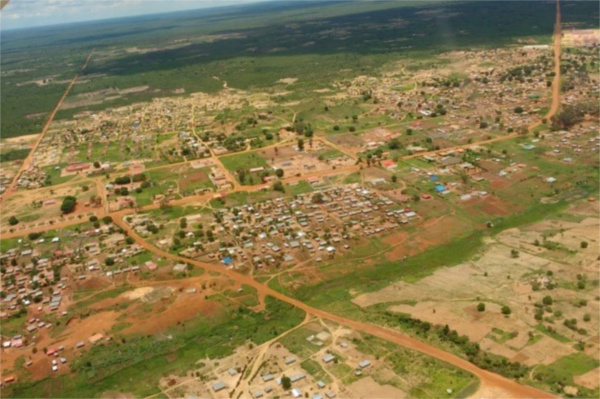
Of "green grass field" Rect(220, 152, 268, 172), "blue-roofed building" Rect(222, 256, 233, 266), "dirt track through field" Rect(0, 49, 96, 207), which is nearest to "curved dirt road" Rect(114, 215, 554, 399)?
"blue-roofed building" Rect(222, 256, 233, 266)

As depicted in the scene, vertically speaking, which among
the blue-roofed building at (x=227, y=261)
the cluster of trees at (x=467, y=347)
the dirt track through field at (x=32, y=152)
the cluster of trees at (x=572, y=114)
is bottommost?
the cluster of trees at (x=467, y=347)

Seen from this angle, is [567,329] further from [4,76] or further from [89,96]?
[4,76]

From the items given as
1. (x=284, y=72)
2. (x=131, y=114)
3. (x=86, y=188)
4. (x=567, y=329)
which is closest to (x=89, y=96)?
(x=131, y=114)

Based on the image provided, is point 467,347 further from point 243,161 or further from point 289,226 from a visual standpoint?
point 243,161

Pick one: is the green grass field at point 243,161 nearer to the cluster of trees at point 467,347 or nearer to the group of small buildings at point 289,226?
the group of small buildings at point 289,226

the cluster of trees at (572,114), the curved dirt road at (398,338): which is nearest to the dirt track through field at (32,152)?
the curved dirt road at (398,338)

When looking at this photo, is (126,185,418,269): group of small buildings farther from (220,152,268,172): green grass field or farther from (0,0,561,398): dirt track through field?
(220,152,268,172): green grass field

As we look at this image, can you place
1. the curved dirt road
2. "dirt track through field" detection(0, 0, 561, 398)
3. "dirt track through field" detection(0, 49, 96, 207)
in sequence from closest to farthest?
the curved dirt road
"dirt track through field" detection(0, 0, 561, 398)
"dirt track through field" detection(0, 49, 96, 207)

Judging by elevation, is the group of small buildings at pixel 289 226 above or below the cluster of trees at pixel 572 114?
below

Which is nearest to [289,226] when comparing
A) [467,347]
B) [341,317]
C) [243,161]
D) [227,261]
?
[227,261]
